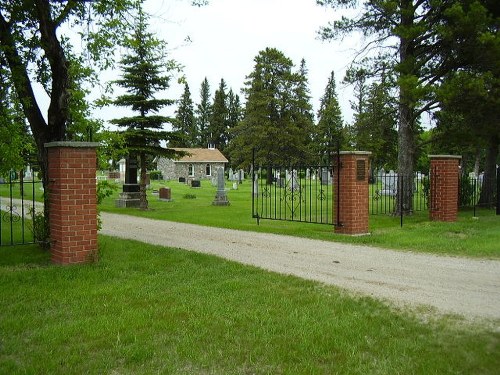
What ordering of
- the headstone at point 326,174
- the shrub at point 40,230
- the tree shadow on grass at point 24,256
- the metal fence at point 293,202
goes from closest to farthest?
1. the tree shadow on grass at point 24,256
2. the shrub at point 40,230
3. the metal fence at point 293,202
4. the headstone at point 326,174

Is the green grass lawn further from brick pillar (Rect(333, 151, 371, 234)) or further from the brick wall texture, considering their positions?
brick pillar (Rect(333, 151, 371, 234))

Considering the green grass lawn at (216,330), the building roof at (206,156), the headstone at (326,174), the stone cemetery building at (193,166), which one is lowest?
the green grass lawn at (216,330)

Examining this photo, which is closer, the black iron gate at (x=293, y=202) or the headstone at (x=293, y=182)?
the black iron gate at (x=293, y=202)

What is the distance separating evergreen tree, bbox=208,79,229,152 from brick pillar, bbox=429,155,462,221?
64.1 meters

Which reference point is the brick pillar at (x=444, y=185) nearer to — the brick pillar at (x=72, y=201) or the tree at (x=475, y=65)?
the tree at (x=475, y=65)

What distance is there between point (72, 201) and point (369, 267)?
4412 mm

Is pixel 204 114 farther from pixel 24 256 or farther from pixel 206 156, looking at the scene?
pixel 24 256

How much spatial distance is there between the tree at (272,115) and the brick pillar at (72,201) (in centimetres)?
4091

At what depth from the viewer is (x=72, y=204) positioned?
22.9 ft

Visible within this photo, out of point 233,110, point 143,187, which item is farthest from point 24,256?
point 233,110

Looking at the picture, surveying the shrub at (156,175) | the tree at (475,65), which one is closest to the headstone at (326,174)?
Answer: the tree at (475,65)

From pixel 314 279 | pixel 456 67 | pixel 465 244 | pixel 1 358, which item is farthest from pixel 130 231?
pixel 456 67

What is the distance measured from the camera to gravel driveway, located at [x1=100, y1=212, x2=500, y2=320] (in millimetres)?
5438

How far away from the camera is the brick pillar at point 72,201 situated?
691 cm
